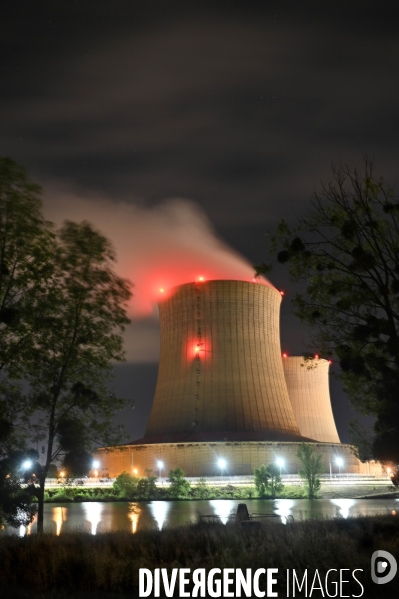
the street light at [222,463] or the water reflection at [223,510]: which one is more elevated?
the street light at [222,463]

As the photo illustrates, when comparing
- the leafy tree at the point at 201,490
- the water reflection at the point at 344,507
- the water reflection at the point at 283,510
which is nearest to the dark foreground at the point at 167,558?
the water reflection at the point at 283,510

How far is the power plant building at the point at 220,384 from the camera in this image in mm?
43250

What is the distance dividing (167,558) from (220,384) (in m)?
34.4

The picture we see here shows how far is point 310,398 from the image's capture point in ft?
193

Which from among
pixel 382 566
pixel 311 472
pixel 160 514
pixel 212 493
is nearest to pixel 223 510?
pixel 160 514

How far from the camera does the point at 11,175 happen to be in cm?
1469

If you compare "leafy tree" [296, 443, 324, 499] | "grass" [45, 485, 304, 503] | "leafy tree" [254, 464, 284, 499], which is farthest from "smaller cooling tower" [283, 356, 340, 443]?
"leafy tree" [254, 464, 284, 499]

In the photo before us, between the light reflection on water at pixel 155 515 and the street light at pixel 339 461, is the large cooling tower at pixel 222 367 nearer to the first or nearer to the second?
the street light at pixel 339 461

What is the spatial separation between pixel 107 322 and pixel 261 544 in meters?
8.54

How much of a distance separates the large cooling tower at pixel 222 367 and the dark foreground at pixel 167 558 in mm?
32513

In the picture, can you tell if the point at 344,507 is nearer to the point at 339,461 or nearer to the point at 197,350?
the point at 197,350

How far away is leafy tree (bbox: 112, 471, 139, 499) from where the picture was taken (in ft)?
130

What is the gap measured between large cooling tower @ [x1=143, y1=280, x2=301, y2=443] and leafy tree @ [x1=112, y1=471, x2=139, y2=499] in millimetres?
5791

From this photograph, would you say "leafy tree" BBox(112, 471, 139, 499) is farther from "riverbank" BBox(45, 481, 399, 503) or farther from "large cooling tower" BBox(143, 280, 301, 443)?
"large cooling tower" BBox(143, 280, 301, 443)
